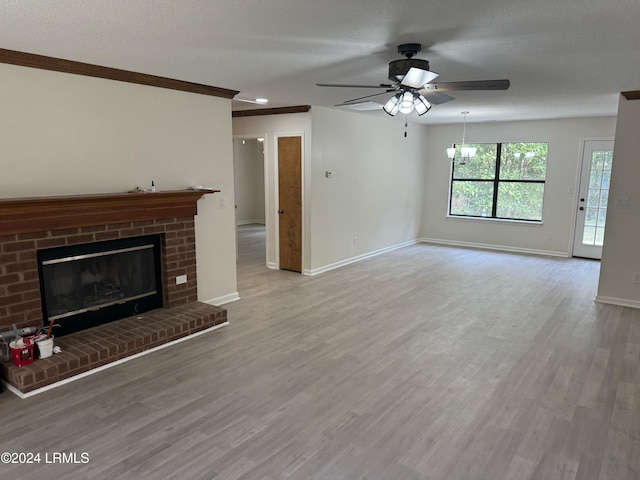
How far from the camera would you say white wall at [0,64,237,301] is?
3.18 m

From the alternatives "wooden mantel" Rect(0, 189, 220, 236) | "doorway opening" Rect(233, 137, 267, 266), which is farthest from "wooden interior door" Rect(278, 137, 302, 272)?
"doorway opening" Rect(233, 137, 267, 266)

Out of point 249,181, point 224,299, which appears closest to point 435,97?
point 224,299

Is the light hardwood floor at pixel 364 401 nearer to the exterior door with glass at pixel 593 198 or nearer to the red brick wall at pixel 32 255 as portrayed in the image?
the red brick wall at pixel 32 255

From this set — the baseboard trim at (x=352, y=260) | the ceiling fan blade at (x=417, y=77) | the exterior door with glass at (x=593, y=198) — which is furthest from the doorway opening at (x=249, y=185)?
the ceiling fan blade at (x=417, y=77)

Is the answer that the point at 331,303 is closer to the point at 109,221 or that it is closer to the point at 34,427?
the point at 109,221

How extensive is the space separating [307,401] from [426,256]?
511 centimetres

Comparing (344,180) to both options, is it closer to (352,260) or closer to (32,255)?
(352,260)

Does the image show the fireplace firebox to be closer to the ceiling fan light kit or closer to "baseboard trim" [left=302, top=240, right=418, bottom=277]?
the ceiling fan light kit

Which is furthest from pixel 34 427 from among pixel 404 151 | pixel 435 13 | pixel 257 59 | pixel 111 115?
pixel 404 151

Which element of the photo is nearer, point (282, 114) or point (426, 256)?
point (282, 114)

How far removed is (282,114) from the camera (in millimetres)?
6145

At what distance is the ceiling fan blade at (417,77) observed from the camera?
8.75 ft

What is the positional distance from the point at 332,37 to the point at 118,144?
213 cm

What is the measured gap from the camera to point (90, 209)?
3.47 m
